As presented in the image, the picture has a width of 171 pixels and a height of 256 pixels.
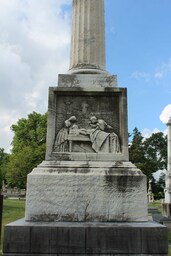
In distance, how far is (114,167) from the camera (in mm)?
6008

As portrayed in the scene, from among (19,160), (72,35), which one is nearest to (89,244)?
(72,35)

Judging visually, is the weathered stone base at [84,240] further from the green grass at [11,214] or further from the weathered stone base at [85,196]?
the green grass at [11,214]

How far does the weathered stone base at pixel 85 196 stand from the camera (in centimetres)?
564

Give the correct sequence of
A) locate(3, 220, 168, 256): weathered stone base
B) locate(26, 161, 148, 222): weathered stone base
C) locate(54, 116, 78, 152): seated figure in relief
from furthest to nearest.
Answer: locate(54, 116, 78, 152): seated figure in relief, locate(26, 161, 148, 222): weathered stone base, locate(3, 220, 168, 256): weathered stone base

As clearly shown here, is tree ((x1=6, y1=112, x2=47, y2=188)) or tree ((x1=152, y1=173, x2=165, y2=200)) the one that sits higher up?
tree ((x1=6, y1=112, x2=47, y2=188))

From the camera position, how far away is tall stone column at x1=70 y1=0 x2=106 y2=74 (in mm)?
7137

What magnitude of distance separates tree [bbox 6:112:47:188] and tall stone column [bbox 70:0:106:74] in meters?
32.7

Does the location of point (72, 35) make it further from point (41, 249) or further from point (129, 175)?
point (41, 249)

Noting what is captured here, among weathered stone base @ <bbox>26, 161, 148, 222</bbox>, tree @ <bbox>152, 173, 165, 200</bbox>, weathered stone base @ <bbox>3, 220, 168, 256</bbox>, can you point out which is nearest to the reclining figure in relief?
weathered stone base @ <bbox>26, 161, 148, 222</bbox>

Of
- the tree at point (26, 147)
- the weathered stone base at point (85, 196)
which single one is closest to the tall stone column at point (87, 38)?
the weathered stone base at point (85, 196)

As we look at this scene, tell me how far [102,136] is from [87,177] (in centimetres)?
105

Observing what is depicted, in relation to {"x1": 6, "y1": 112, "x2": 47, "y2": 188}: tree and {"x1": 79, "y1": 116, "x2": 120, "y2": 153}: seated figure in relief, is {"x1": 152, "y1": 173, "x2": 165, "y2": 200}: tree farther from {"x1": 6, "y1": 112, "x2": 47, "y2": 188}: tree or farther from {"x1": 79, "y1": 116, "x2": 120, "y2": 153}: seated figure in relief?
{"x1": 79, "y1": 116, "x2": 120, "y2": 153}: seated figure in relief

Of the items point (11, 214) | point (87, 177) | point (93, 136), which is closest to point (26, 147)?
point (11, 214)

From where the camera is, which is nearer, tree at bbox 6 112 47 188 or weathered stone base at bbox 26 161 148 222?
weathered stone base at bbox 26 161 148 222
